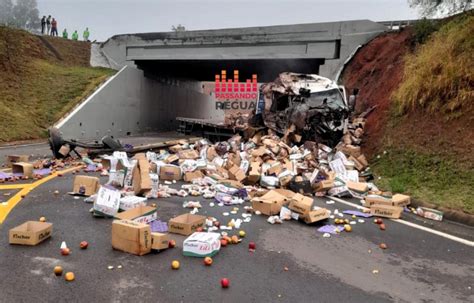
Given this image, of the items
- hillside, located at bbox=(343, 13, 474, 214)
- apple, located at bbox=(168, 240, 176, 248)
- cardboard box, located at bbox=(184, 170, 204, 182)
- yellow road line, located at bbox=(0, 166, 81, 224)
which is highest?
hillside, located at bbox=(343, 13, 474, 214)

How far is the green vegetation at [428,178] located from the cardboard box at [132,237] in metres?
5.80

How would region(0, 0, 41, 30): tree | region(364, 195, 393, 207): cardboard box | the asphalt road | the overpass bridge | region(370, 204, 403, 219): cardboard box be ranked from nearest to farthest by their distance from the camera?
1. the asphalt road
2. region(370, 204, 403, 219): cardboard box
3. region(364, 195, 393, 207): cardboard box
4. the overpass bridge
5. region(0, 0, 41, 30): tree

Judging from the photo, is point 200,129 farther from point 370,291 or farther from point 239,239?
point 370,291

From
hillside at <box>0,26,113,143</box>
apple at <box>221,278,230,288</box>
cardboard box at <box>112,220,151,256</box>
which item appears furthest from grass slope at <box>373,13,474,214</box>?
hillside at <box>0,26,113,143</box>

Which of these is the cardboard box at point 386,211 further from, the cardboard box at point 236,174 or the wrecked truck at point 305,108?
the wrecked truck at point 305,108

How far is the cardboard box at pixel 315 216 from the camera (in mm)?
6664

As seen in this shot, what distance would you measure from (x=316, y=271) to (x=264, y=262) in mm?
622

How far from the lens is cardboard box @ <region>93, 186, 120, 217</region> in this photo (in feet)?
21.5

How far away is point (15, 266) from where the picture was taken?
450cm

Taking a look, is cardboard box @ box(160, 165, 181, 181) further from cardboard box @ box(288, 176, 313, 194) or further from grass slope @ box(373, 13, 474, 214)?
grass slope @ box(373, 13, 474, 214)

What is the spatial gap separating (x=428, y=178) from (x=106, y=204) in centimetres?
697

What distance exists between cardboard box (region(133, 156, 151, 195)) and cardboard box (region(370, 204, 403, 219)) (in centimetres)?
423

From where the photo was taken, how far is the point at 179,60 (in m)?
25.6

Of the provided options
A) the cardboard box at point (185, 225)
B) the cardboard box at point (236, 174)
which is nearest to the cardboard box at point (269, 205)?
the cardboard box at point (185, 225)
